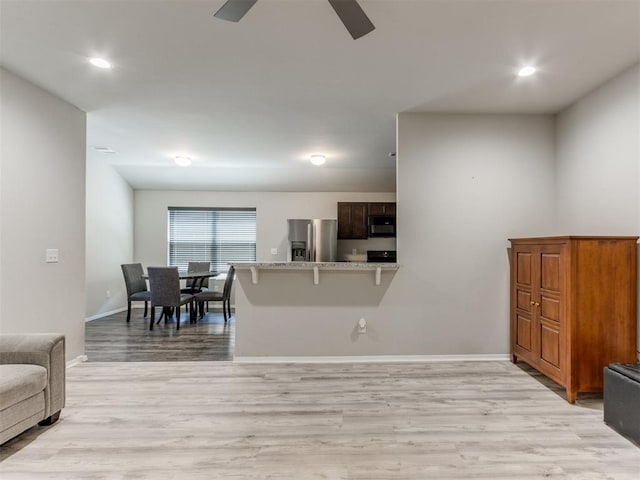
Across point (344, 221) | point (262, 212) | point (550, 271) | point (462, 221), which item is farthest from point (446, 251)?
point (262, 212)

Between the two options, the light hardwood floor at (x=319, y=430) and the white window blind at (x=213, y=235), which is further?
the white window blind at (x=213, y=235)

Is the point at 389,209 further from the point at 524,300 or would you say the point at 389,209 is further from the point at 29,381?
the point at 29,381

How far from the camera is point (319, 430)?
7.25 ft

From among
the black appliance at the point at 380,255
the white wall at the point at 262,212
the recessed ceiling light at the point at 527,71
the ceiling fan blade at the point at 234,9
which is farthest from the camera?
the white wall at the point at 262,212

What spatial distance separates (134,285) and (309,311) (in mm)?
3628

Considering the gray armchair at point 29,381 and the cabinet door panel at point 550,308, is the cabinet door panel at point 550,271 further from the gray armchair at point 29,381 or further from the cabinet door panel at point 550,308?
the gray armchair at point 29,381

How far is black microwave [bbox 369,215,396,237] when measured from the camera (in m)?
6.19

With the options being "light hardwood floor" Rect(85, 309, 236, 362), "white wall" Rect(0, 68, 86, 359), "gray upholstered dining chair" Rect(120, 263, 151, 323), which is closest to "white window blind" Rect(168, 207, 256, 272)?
"gray upholstered dining chair" Rect(120, 263, 151, 323)

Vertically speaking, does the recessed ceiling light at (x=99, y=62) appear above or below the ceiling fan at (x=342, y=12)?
above

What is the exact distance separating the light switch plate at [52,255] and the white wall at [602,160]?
16.5 feet

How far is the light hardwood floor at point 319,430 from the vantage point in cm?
183

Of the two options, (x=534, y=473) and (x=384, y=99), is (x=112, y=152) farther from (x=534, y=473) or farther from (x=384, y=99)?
(x=534, y=473)

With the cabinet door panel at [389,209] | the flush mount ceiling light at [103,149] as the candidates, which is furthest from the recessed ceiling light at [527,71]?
the flush mount ceiling light at [103,149]

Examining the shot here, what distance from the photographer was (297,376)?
3145 millimetres
